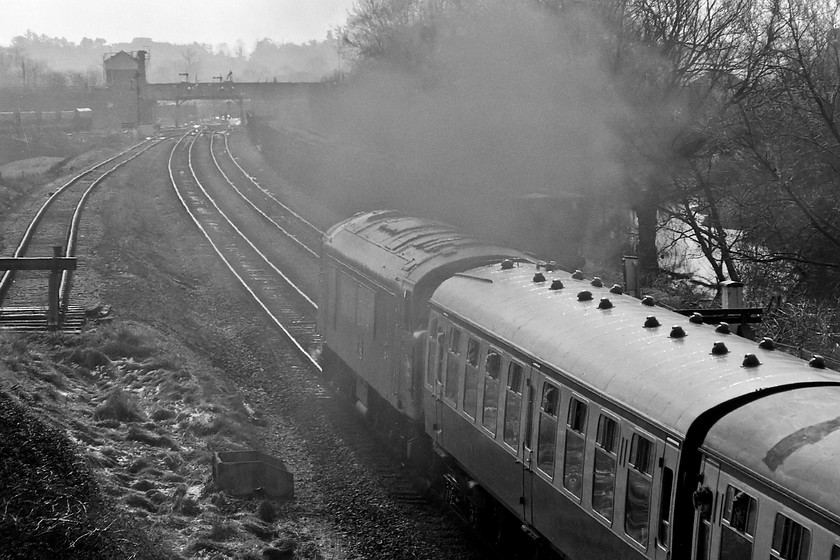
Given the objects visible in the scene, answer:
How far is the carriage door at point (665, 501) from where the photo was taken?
5910 mm

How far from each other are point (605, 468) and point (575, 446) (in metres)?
0.48

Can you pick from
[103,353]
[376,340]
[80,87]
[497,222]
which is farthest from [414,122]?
[80,87]

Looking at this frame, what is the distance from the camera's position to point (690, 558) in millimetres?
5789

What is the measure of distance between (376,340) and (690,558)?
6846 mm

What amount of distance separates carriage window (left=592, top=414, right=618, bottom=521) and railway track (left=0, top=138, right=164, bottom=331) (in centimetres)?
1179

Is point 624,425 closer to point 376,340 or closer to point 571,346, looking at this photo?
point 571,346

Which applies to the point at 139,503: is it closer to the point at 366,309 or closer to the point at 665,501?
the point at 366,309

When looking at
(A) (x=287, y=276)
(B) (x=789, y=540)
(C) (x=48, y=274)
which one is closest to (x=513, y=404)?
(B) (x=789, y=540)

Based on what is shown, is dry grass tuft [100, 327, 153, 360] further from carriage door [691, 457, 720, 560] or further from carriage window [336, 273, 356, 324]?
carriage door [691, 457, 720, 560]

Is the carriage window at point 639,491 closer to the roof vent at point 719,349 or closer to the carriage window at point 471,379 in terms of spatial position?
the roof vent at point 719,349

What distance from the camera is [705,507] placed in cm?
562

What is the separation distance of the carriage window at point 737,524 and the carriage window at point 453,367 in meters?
4.45

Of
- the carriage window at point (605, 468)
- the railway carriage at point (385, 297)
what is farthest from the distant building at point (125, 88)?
the carriage window at point (605, 468)

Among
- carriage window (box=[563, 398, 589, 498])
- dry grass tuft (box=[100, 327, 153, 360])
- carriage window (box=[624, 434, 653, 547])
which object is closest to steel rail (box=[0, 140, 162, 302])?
dry grass tuft (box=[100, 327, 153, 360])
